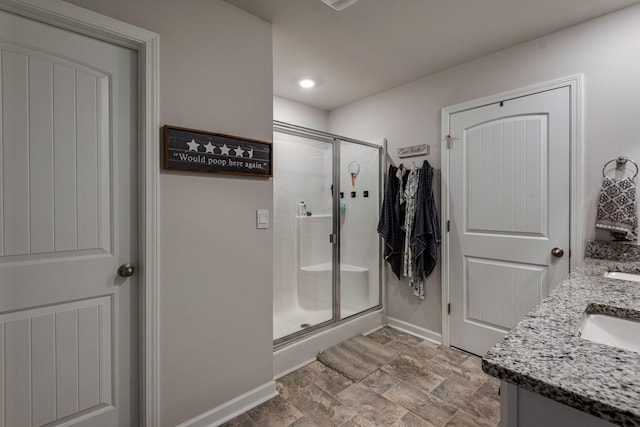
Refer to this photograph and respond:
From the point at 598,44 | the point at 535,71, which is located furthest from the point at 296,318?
the point at 598,44

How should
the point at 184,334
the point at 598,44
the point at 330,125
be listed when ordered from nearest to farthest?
the point at 184,334, the point at 598,44, the point at 330,125

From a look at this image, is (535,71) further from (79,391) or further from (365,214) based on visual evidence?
(79,391)

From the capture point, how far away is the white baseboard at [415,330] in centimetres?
266

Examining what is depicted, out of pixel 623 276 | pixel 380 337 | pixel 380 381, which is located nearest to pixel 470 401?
pixel 380 381

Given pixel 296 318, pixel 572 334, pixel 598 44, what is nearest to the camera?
pixel 572 334

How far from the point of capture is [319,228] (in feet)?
9.05

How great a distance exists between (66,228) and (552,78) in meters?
3.02

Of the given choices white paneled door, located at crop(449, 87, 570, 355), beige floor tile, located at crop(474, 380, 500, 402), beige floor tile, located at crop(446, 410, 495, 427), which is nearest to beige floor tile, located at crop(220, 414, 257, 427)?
beige floor tile, located at crop(446, 410, 495, 427)

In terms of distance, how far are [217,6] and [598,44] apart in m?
2.37

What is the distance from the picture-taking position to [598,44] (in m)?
1.88

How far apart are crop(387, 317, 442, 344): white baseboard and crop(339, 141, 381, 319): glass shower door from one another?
0.24m

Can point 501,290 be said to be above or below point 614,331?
below

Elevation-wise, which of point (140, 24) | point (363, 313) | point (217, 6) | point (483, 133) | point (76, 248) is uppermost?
point (217, 6)

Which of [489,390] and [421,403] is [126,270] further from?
[489,390]
